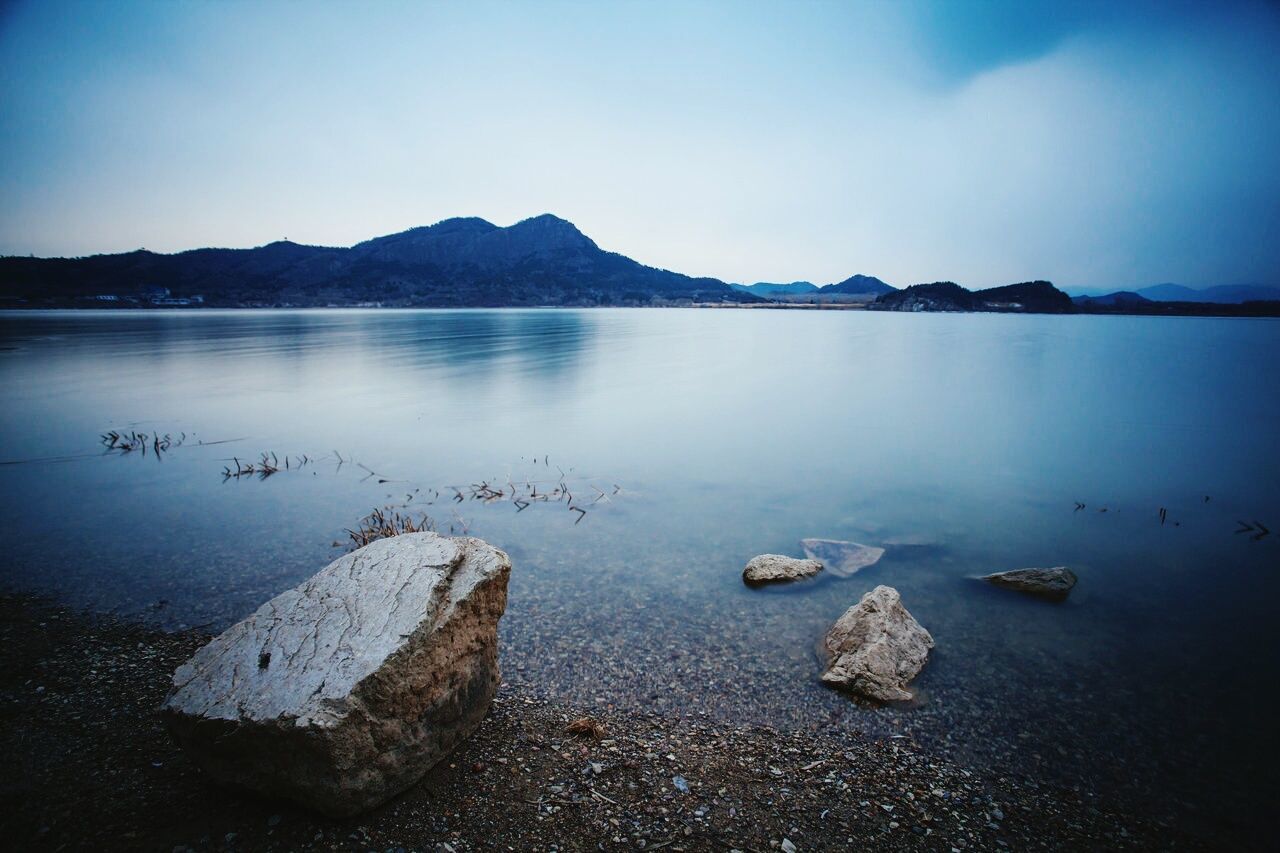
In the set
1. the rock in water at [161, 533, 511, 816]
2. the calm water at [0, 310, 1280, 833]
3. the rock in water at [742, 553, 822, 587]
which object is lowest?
the calm water at [0, 310, 1280, 833]

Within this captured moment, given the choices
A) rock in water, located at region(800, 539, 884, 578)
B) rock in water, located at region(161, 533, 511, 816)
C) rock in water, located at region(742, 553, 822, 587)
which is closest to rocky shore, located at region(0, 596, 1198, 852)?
rock in water, located at region(161, 533, 511, 816)

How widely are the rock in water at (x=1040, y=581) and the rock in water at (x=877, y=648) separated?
2.66 meters

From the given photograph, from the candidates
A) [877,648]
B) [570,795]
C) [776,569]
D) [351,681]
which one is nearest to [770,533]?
[776,569]

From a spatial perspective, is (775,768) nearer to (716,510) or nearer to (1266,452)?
(716,510)

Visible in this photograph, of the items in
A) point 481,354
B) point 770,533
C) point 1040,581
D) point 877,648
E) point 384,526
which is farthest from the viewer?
point 481,354

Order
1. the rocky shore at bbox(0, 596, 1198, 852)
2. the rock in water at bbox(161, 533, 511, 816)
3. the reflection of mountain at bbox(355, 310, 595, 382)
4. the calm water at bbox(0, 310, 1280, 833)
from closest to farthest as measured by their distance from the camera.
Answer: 1. the rock in water at bbox(161, 533, 511, 816)
2. the rocky shore at bbox(0, 596, 1198, 852)
3. the calm water at bbox(0, 310, 1280, 833)
4. the reflection of mountain at bbox(355, 310, 595, 382)

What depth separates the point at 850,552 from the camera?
31.5ft

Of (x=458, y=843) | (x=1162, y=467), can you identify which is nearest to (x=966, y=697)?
(x=458, y=843)

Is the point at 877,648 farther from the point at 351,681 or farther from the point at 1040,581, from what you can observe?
the point at 351,681

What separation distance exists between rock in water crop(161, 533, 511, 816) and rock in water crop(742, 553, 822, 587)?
4.43 metres

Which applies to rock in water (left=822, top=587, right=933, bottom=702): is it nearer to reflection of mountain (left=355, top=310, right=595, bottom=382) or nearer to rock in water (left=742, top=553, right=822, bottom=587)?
rock in water (left=742, top=553, right=822, bottom=587)

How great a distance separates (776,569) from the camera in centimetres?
839

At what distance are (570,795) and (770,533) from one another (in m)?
7.06

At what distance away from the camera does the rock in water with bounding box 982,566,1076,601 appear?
8250 mm
